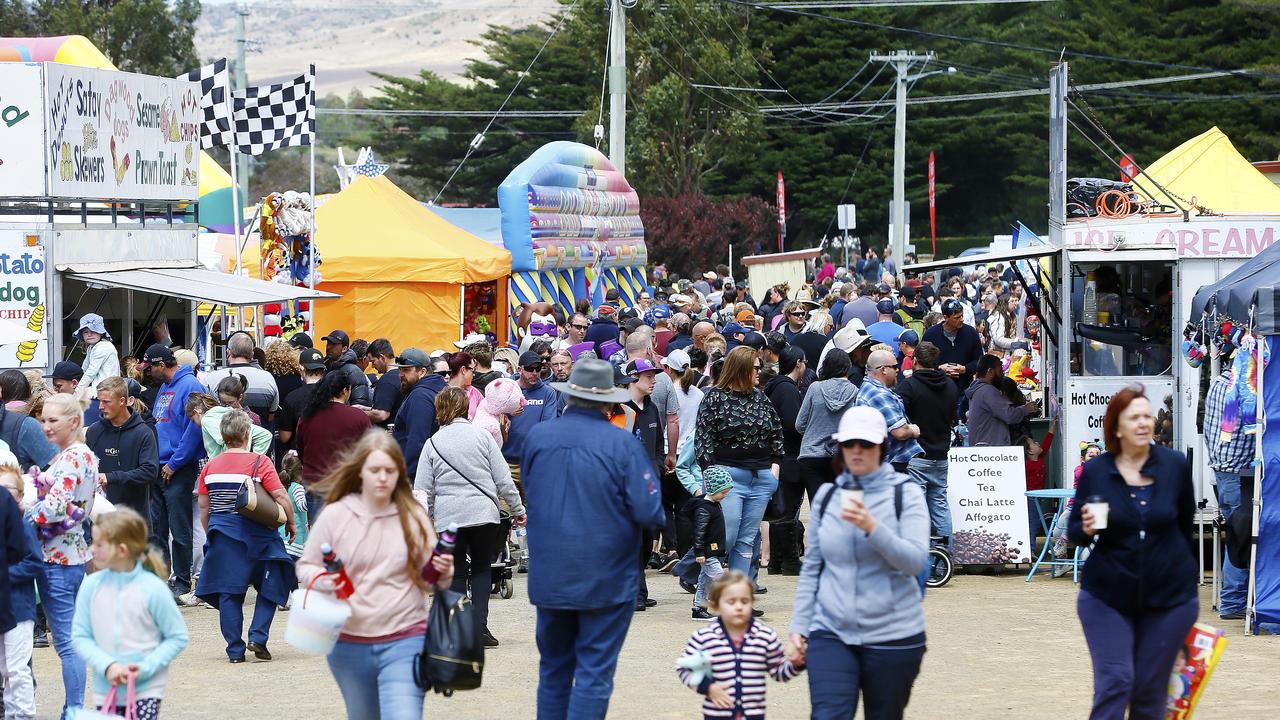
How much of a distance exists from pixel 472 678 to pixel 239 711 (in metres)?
2.49

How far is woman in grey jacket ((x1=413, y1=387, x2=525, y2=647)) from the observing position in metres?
8.36

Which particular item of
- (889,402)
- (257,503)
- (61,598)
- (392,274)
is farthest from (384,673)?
(392,274)

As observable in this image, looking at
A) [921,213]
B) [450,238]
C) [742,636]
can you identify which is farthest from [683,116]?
[742,636]

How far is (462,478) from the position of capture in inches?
330

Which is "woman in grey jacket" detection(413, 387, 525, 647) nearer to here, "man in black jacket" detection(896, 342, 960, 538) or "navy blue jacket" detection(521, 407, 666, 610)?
"navy blue jacket" detection(521, 407, 666, 610)

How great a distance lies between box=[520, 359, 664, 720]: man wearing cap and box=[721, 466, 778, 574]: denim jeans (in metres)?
3.70

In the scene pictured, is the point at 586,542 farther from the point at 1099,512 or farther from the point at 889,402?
the point at 889,402

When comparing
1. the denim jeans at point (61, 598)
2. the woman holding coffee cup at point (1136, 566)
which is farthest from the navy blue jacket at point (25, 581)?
the woman holding coffee cup at point (1136, 566)

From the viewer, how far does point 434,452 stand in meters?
8.41

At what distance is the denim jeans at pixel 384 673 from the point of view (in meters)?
5.69

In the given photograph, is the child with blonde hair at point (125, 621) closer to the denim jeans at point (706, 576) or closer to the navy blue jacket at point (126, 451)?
the navy blue jacket at point (126, 451)

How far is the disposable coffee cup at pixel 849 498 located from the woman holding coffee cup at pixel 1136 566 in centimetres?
105

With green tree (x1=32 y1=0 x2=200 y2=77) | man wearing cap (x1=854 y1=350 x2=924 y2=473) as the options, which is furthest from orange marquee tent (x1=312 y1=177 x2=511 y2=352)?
green tree (x1=32 y1=0 x2=200 y2=77)

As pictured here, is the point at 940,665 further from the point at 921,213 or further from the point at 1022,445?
the point at 921,213
